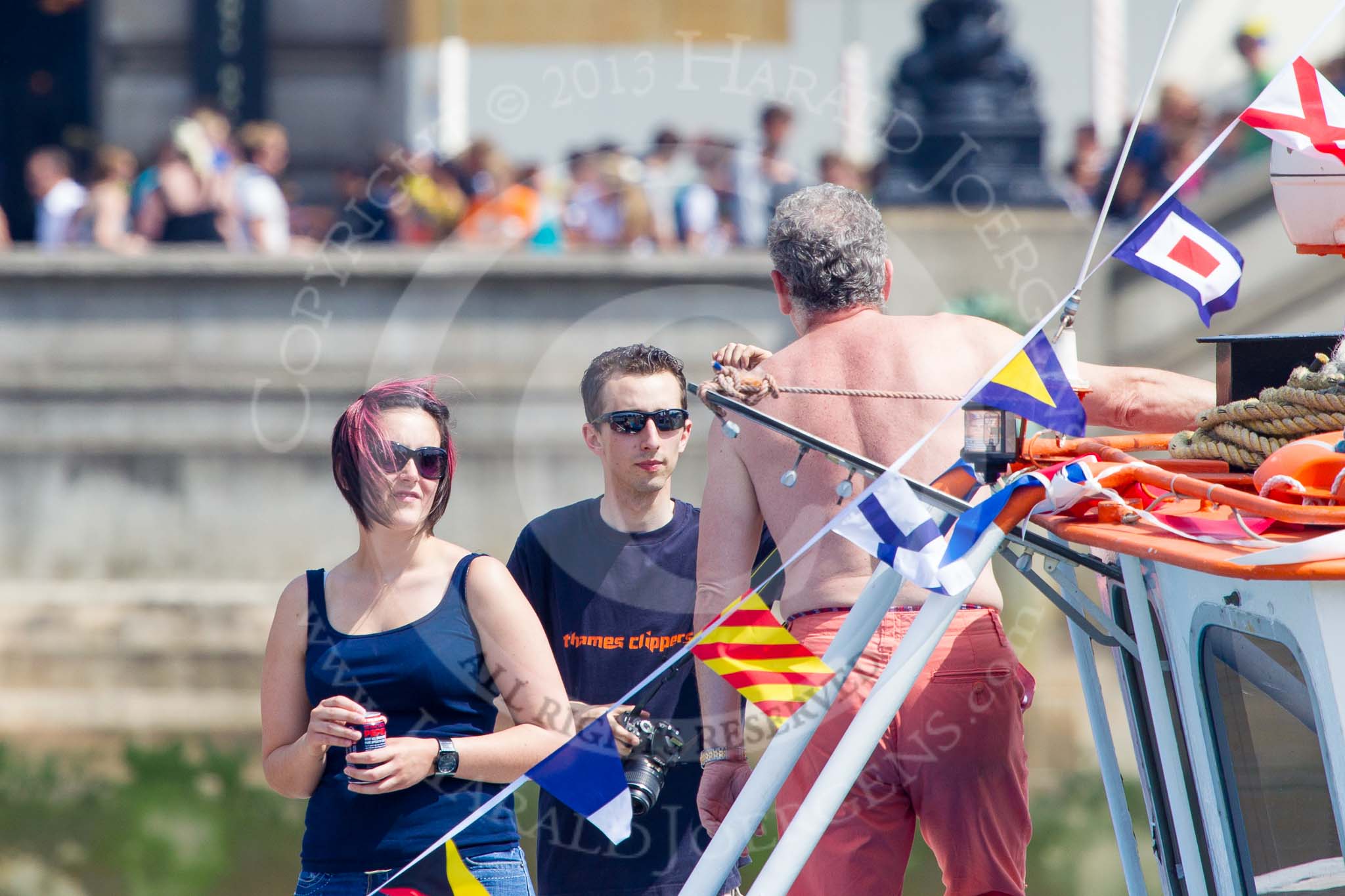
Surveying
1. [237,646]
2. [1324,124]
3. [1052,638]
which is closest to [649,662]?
[1324,124]

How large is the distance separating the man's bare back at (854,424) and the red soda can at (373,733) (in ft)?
2.70

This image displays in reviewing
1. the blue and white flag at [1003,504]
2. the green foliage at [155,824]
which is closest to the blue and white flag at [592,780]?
the blue and white flag at [1003,504]

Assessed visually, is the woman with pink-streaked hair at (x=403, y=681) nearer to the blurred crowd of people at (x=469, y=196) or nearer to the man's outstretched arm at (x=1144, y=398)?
the man's outstretched arm at (x=1144, y=398)

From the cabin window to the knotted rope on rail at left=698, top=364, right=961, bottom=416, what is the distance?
2.74 ft

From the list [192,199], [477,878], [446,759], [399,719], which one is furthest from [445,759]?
[192,199]

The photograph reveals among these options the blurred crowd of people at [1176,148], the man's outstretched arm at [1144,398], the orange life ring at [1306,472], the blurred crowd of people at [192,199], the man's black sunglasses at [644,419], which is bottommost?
the orange life ring at [1306,472]

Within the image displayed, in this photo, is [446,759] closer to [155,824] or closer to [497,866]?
[497,866]

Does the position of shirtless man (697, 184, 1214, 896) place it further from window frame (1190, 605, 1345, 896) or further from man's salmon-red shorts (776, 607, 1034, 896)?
window frame (1190, 605, 1345, 896)

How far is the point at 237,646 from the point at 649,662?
20.8ft

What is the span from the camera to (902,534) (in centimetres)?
263

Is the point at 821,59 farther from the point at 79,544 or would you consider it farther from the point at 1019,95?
the point at 79,544

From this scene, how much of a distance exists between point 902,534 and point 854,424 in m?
0.69

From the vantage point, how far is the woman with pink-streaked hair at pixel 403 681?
3150 millimetres

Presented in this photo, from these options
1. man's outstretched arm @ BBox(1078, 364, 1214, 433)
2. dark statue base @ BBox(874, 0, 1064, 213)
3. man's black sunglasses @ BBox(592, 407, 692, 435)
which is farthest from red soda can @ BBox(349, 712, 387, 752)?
dark statue base @ BBox(874, 0, 1064, 213)
